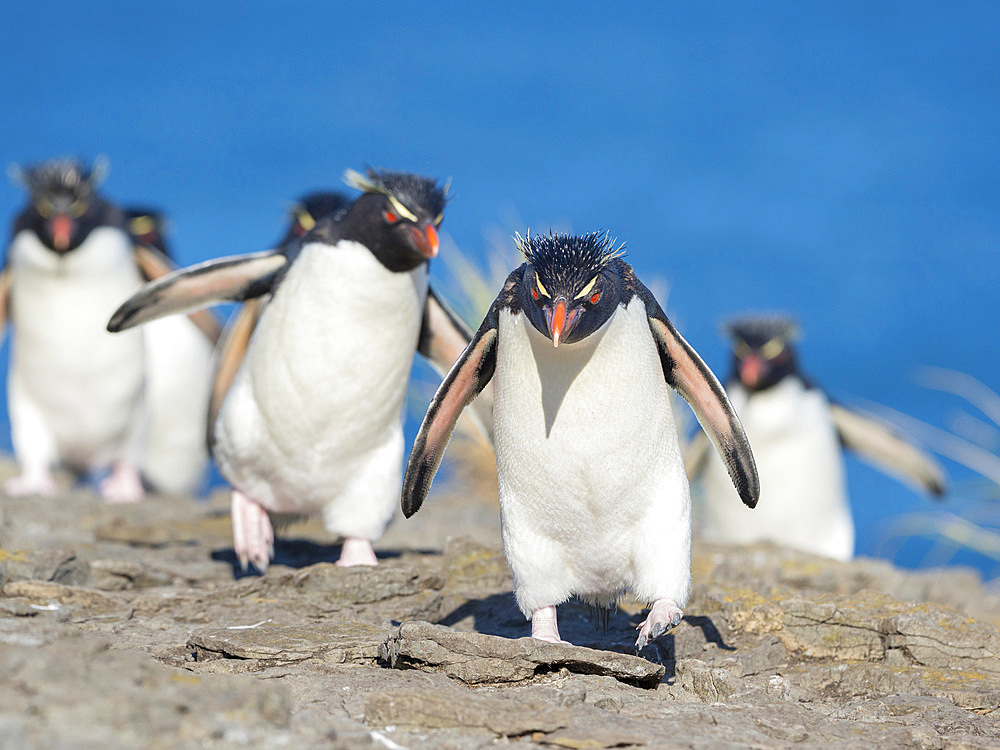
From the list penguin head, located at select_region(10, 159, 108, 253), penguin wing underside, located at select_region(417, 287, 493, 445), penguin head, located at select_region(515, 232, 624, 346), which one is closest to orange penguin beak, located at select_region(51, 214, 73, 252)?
penguin head, located at select_region(10, 159, 108, 253)

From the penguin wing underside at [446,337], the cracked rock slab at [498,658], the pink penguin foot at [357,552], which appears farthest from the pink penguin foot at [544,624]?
the penguin wing underside at [446,337]

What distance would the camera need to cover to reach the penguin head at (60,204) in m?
8.17

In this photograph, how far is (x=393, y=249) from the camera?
504cm

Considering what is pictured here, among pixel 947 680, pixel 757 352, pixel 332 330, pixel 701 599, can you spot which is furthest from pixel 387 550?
pixel 757 352

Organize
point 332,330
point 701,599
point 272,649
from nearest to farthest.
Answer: point 272,649
point 701,599
point 332,330

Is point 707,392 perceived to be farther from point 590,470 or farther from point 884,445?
point 884,445

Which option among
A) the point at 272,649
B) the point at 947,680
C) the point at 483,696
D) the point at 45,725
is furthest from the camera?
the point at 947,680

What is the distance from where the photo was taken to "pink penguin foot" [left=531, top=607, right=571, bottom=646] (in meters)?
3.88

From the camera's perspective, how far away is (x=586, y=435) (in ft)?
12.4

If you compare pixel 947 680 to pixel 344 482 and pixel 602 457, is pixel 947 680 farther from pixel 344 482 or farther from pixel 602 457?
pixel 344 482

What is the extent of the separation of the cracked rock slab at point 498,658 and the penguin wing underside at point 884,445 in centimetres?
683

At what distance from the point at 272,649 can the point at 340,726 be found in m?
0.96

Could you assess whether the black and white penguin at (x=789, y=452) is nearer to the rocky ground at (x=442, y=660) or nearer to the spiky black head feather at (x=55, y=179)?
the rocky ground at (x=442, y=660)

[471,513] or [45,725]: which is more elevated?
[471,513]
